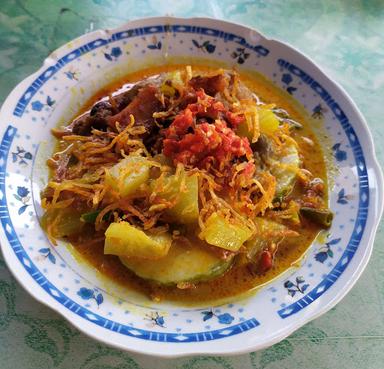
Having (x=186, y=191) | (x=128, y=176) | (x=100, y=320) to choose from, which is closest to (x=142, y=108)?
(x=128, y=176)

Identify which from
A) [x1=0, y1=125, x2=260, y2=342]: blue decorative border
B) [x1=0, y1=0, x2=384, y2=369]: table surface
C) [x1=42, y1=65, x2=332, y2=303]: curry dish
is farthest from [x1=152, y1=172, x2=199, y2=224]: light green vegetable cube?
[x1=0, y1=0, x2=384, y2=369]: table surface

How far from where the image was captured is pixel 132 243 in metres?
2.37

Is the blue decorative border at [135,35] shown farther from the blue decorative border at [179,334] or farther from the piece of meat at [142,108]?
the piece of meat at [142,108]

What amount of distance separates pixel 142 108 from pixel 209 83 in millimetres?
456

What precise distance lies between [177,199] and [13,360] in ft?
3.67

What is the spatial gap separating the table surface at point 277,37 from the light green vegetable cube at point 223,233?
55 centimetres

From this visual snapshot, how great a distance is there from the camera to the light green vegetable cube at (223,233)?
7.88 ft

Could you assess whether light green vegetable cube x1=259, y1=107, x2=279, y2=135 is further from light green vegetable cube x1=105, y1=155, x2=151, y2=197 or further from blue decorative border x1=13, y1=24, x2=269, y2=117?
light green vegetable cube x1=105, y1=155, x2=151, y2=197

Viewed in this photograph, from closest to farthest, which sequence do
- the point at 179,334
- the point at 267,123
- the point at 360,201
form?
the point at 179,334, the point at 360,201, the point at 267,123

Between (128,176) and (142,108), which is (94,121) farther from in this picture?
(128,176)

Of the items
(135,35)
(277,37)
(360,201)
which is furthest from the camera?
(277,37)

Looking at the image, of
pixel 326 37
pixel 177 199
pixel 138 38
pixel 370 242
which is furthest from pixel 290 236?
pixel 326 37

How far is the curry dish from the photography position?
2.45 meters

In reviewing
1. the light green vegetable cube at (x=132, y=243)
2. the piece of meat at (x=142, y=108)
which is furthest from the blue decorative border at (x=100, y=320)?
the piece of meat at (x=142, y=108)
